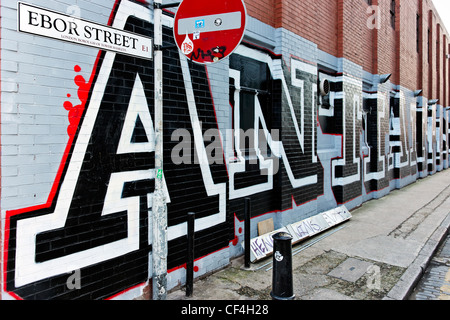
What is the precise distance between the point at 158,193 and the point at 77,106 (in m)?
1.23

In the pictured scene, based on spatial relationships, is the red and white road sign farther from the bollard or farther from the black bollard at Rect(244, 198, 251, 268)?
the black bollard at Rect(244, 198, 251, 268)

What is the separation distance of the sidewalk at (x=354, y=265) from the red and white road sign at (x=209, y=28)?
9.88 ft

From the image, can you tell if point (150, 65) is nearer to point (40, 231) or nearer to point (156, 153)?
point (156, 153)

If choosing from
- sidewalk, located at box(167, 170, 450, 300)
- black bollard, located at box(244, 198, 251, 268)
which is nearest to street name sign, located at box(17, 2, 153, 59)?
black bollard, located at box(244, 198, 251, 268)

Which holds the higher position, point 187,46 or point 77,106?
point 187,46

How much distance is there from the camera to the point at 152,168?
165 inches

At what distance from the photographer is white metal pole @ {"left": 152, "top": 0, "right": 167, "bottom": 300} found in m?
3.76

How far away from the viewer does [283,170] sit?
6.70 meters

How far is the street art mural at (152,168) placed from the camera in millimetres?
3256

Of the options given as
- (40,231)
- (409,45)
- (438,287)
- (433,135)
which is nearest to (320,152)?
(438,287)

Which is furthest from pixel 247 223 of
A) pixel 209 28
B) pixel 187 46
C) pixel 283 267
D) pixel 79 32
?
pixel 79 32

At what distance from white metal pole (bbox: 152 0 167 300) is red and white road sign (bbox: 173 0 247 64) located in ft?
0.87

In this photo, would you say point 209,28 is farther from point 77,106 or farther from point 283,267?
point 283,267

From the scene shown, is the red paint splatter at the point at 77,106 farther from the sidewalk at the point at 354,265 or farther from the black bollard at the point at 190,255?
the sidewalk at the point at 354,265
